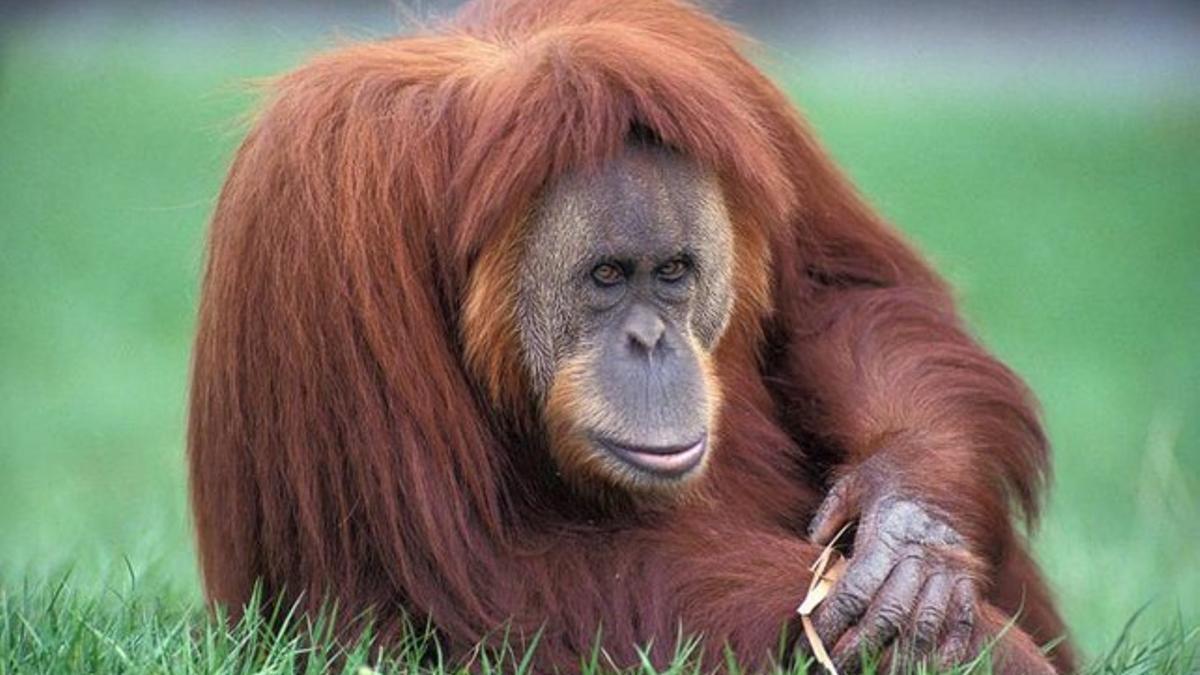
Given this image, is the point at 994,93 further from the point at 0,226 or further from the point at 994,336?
the point at 0,226

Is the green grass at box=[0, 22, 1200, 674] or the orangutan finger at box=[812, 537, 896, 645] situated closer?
the orangutan finger at box=[812, 537, 896, 645]

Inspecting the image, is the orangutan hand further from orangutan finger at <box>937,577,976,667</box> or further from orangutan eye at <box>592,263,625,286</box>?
orangutan eye at <box>592,263,625,286</box>

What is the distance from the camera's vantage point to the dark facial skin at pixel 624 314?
148 inches

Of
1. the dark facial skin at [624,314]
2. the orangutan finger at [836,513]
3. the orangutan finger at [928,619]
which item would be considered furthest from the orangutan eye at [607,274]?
the orangutan finger at [928,619]

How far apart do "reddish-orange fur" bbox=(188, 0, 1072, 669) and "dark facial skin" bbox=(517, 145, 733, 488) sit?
0.05 metres

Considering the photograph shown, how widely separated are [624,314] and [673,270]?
13 cm

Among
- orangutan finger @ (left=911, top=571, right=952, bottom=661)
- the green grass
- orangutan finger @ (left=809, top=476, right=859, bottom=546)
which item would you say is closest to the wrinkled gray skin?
orangutan finger @ (left=911, top=571, right=952, bottom=661)

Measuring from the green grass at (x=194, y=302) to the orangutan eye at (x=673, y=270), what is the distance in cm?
90

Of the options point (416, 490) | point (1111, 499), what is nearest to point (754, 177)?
point (416, 490)

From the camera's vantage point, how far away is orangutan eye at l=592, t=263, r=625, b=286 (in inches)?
150

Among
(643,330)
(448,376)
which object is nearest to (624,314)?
(643,330)

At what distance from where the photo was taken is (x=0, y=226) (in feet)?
37.7

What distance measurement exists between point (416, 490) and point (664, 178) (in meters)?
0.69

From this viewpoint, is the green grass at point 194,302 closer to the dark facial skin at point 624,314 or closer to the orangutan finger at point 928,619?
the orangutan finger at point 928,619
